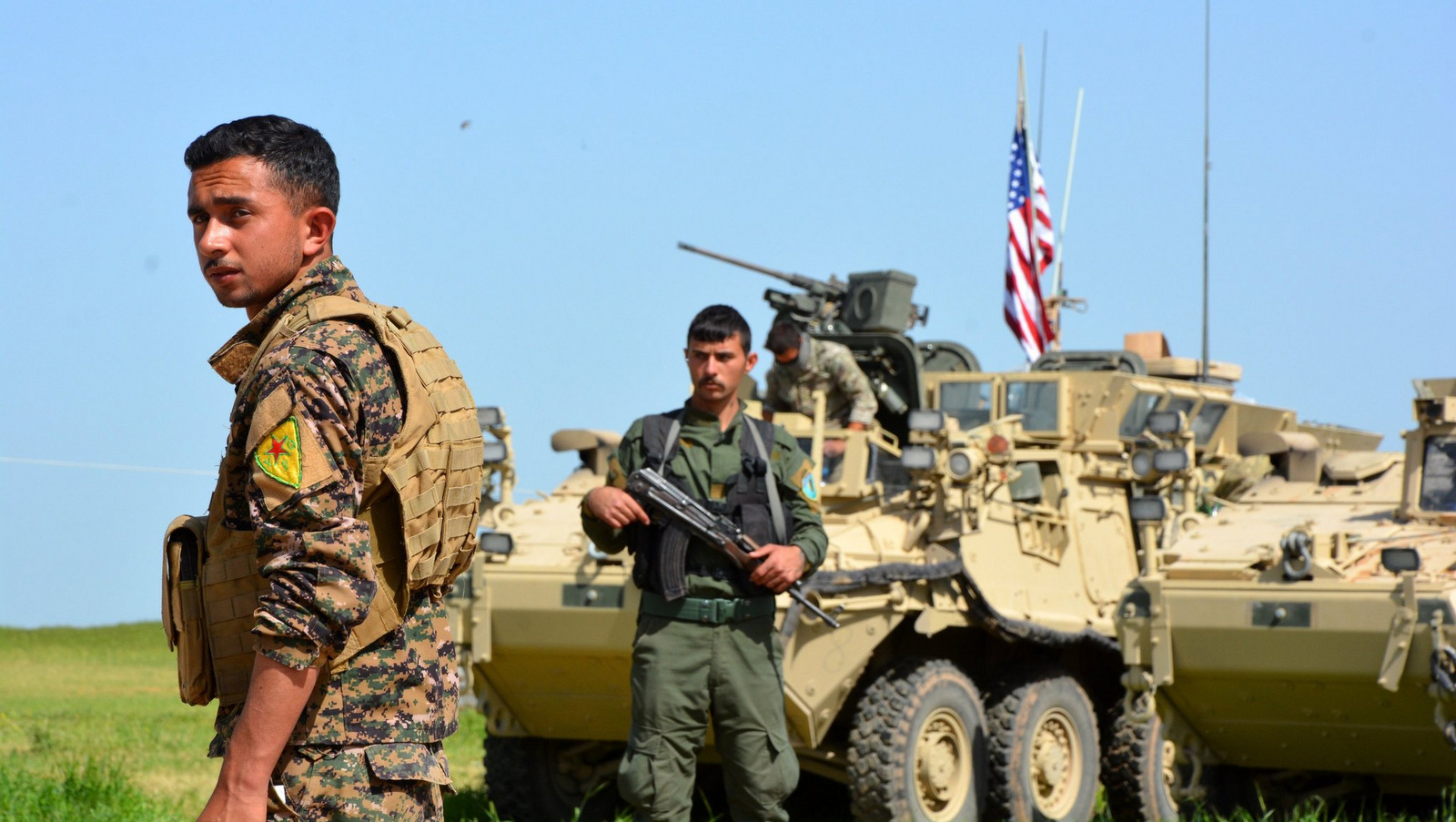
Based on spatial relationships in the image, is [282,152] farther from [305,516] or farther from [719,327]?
[719,327]

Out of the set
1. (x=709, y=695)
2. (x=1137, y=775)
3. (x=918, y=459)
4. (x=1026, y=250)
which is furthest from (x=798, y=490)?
A: (x=1026, y=250)

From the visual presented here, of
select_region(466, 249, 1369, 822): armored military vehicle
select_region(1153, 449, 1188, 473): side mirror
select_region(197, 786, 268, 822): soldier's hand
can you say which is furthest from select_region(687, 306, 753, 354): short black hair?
select_region(1153, 449, 1188, 473): side mirror

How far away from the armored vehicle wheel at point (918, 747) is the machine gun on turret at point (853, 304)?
8.48 feet

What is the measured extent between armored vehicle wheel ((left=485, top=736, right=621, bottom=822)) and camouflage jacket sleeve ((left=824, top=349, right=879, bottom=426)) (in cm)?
213

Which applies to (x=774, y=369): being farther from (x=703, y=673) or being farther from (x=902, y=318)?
(x=703, y=673)

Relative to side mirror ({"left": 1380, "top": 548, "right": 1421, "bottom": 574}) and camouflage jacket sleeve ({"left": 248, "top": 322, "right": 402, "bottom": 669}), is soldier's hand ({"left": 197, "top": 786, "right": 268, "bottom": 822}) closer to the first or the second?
camouflage jacket sleeve ({"left": 248, "top": 322, "right": 402, "bottom": 669})

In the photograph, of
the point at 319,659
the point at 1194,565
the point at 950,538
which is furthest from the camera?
the point at 950,538

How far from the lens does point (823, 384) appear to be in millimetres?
9523

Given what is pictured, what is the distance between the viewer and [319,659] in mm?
2512

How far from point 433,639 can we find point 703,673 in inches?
105

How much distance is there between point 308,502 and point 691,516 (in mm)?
3040

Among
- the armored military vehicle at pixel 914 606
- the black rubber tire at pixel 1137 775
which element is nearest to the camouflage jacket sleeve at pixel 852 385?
the armored military vehicle at pixel 914 606

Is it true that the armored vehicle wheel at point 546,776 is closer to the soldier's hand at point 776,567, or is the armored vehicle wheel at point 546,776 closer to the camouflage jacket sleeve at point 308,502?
the soldier's hand at point 776,567

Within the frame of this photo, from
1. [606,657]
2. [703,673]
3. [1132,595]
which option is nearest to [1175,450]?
[1132,595]
